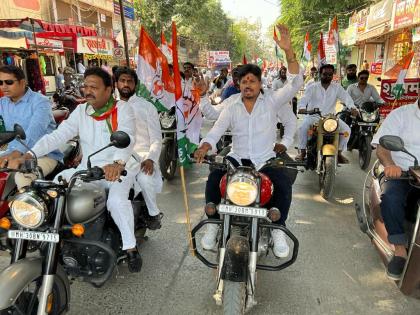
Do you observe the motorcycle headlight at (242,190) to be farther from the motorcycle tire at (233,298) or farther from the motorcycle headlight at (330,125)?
the motorcycle headlight at (330,125)

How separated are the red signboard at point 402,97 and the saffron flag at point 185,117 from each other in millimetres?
4282

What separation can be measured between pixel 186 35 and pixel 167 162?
33.7 meters

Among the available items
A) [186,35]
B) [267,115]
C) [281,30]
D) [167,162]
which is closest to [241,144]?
[267,115]

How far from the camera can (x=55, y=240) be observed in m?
2.19

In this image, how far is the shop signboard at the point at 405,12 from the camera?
10898 millimetres

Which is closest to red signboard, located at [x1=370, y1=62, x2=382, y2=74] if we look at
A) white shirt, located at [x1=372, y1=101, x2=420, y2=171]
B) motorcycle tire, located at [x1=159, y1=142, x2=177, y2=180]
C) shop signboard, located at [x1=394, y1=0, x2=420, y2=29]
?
shop signboard, located at [x1=394, y1=0, x2=420, y2=29]

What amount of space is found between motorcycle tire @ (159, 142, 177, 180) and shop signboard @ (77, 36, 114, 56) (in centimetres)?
1077

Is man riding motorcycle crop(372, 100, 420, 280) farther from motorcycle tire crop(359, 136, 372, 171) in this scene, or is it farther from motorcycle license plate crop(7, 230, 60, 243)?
motorcycle tire crop(359, 136, 372, 171)

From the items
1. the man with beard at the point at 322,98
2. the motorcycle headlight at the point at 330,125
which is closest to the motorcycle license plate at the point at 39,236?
the motorcycle headlight at the point at 330,125

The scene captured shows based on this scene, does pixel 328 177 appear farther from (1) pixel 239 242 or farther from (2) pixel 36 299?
(2) pixel 36 299

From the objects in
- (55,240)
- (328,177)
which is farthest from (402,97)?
(55,240)

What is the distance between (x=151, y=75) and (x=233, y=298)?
2855 mm

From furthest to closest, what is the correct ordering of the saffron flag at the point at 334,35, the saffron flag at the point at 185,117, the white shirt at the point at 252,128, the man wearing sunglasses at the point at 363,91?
the saffron flag at the point at 334,35 → the man wearing sunglasses at the point at 363,91 → the white shirt at the point at 252,128 → the saffron flag at the point at 185,117

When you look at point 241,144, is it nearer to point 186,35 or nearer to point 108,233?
point 108,233
